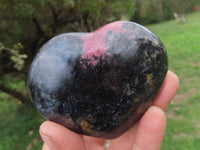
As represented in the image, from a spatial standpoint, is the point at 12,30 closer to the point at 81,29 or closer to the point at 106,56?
the point at 81,29

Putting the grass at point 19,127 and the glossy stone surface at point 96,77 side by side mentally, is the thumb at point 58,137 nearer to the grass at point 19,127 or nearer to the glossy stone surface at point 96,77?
the glossy stone surface at point 96,77

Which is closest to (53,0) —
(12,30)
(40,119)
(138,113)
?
(12,30)

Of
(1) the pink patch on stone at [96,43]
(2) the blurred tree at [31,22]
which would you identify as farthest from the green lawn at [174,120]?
(1) the pink patch on stone at [96,43]

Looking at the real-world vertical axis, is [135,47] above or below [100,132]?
above

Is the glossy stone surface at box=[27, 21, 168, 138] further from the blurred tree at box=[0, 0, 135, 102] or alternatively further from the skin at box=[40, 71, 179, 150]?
the blurred tree at box=[0, 0, 135, 102]

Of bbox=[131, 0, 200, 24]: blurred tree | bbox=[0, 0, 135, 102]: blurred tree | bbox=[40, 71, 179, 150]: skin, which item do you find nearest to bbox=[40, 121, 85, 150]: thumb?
bbox=[40, 71, 179, 150]: skin

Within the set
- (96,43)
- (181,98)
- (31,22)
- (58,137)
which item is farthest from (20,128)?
(96,43)

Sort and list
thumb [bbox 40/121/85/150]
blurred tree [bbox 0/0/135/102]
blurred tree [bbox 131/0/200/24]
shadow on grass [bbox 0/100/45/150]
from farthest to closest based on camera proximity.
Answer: blurred tree [bbox 131/0/200/24]
shadow on grass [bbox 0/100/45/150]
blurred tree [bbox 0/0/135/102]
thumb [bbox 40/121/85/150]
